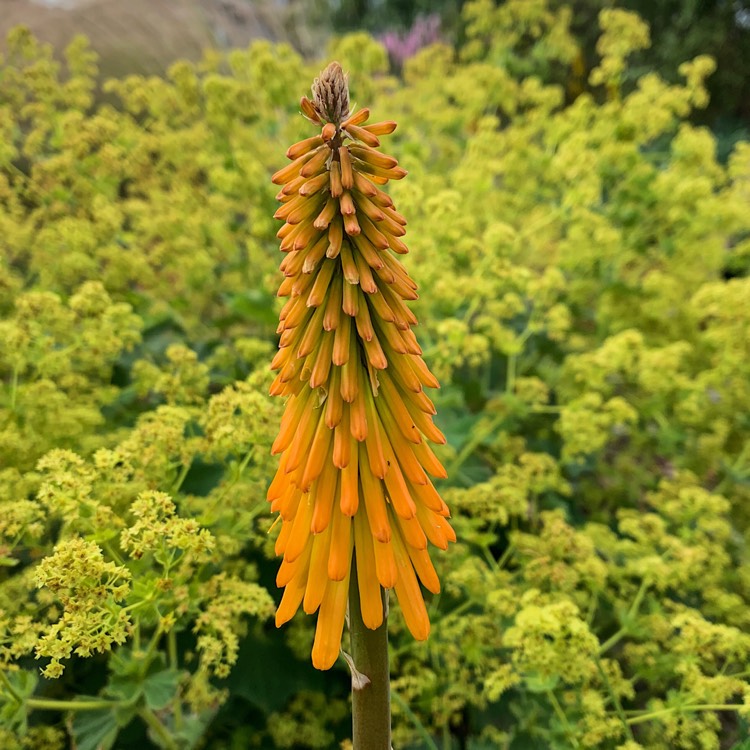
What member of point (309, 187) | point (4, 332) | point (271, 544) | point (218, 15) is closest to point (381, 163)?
point (309, 187)

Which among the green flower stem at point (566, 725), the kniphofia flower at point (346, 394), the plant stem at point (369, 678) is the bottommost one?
the green flower stem at point (566, 725)

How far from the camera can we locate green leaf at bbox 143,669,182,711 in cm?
197

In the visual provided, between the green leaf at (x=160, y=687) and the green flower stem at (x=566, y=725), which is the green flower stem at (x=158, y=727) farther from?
the green flower stem at (x=566, y=725)

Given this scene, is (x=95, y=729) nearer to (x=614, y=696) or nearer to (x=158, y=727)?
(x=158, y=727)

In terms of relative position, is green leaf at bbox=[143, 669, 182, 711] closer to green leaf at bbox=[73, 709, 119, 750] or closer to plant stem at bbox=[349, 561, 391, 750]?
green leaf at bbox=[73, 709, 119, 750]

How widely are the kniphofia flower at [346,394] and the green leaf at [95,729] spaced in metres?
1.09

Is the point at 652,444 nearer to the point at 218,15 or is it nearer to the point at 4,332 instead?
the point at 4,332

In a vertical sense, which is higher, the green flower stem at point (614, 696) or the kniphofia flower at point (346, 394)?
the kniphofia flower at point (346, 394)

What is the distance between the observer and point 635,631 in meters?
2.53

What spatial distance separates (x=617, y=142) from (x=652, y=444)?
2019mm

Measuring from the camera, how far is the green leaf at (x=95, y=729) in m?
2.10

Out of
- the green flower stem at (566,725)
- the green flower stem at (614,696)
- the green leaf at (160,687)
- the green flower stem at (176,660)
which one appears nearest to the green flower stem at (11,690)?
the green leaf at (160,687)

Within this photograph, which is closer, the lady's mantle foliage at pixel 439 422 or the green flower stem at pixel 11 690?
the green flower stem at pixel 11 690

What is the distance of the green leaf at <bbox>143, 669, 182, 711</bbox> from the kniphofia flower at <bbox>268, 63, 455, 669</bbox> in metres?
0.76
